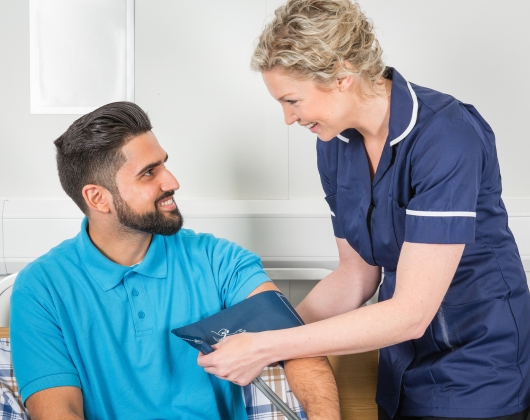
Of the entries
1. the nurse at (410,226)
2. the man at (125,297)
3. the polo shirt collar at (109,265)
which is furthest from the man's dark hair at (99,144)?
the nurse at (410,226)

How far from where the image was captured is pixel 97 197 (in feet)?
4.41

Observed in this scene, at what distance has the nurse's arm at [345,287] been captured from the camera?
4.67 ft

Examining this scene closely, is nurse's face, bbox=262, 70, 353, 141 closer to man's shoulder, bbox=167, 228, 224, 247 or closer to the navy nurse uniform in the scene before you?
the navy nurse uniform

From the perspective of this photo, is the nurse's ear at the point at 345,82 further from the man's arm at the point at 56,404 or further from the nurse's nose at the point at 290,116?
the man's arm at the point at 56,404

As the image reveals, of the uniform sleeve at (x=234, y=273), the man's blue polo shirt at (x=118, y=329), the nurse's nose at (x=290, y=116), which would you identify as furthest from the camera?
the uniform sleeve at (x=234, y=273)

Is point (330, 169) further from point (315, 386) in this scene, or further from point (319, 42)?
point (315, 386)

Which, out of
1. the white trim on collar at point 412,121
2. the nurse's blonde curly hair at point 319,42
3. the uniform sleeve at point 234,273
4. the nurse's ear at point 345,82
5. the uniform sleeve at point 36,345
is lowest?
the uniform sleeve at point 36,345

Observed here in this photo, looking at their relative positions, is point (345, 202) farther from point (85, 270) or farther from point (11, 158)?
point (11, 158)

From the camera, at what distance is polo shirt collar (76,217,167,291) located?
131 cm

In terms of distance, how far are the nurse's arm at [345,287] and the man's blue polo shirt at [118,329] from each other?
163 mm

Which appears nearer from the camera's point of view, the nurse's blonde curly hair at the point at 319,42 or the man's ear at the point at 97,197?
the nurse's blonde curly hair at the point at 319,42

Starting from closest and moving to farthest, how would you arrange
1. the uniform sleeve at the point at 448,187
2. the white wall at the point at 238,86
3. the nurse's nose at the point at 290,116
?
1. the uniform sleeve at the point at 448,187
2. the nurse's nose at the point at 290,116
3. the white wall at the point at 238,86

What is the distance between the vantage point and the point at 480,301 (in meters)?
1.14

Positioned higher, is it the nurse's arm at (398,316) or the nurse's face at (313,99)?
the nurse's face at (313,99)
